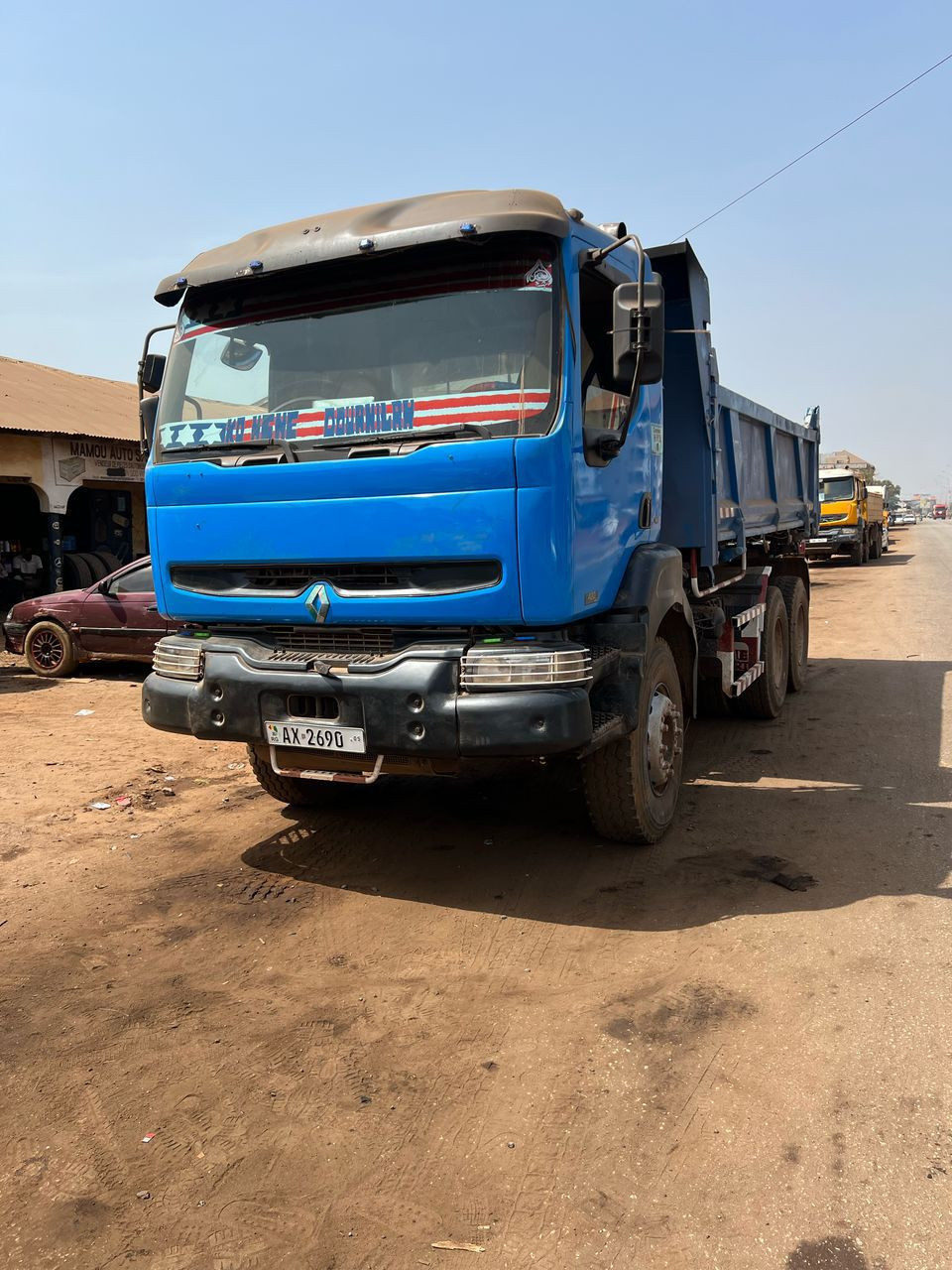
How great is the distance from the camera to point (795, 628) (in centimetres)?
845

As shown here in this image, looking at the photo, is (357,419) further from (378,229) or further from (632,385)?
(632,385)

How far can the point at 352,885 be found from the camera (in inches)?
174

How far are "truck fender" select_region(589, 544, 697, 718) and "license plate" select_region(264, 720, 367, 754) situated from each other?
3.51 ft

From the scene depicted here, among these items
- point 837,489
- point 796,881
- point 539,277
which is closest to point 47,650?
point 539,277

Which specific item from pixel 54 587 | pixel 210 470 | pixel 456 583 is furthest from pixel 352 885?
pixel 54 587

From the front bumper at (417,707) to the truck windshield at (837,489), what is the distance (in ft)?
72.0

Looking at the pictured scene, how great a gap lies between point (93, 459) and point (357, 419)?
13506mm

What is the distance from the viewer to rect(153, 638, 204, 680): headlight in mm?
4191

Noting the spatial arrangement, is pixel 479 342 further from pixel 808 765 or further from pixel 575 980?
pixel 808 765

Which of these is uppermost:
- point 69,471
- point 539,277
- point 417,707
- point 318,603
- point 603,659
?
point 69,471

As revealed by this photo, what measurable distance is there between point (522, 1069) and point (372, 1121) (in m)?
0.50

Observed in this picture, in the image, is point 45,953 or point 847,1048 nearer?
point 847,1048

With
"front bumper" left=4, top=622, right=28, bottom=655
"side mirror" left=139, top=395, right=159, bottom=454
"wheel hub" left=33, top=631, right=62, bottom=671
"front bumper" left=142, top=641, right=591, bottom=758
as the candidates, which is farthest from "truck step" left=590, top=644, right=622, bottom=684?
"front bumper" left=4, top=622, right=28, bottom=655

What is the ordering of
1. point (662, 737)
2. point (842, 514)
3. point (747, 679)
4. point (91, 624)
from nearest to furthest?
point (662, 737) → point (747, 679) → point (91, 624) → point (842, 514)
